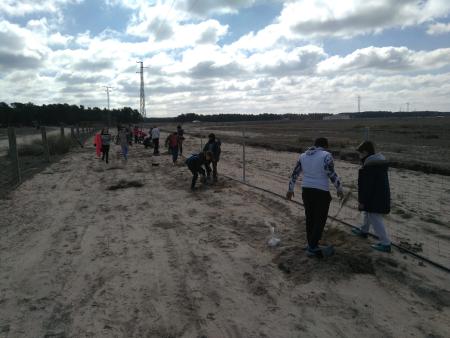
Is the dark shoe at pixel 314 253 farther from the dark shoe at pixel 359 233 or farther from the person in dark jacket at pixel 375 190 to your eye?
the dark shoe at pixel 359 233

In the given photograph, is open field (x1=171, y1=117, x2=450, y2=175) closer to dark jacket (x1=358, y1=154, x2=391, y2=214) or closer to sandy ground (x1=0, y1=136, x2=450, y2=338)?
dark jacket (x1=358, y1=154, x2=391, y2=214)

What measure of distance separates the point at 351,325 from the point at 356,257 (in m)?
1.76

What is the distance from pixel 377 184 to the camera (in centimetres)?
601

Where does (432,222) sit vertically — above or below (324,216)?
below

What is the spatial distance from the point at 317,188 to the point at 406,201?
199 inches

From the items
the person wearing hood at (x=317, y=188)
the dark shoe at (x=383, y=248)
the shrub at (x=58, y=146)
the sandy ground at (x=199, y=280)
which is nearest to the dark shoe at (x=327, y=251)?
the person wearing hood at (x=317, y=188)

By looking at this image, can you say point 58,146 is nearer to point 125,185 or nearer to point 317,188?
point 125,185

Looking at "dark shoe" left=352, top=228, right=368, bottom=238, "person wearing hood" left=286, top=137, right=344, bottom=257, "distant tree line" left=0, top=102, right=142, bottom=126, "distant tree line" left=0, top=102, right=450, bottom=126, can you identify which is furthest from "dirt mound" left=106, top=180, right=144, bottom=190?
"distant tree line" left=0, top=102, right=142, bottom=126

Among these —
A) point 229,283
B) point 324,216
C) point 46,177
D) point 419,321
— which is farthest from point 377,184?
point 46,177

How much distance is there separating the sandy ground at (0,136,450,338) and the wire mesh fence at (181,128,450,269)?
0.86 meters

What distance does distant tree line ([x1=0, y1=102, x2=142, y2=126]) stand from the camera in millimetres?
97938

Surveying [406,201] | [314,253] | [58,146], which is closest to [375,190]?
[314,253]

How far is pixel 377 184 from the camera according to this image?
19.7 ft

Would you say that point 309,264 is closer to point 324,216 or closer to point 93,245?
point 324,216
